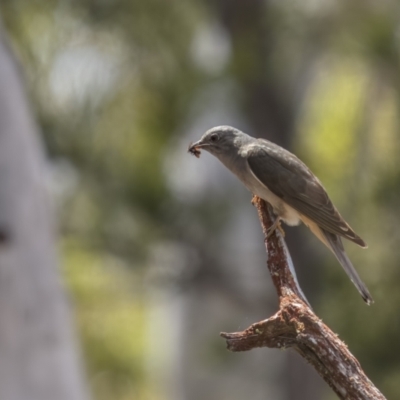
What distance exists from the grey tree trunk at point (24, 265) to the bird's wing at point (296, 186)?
7.90 ft

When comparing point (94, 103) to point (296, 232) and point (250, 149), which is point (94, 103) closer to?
point (296, 232)

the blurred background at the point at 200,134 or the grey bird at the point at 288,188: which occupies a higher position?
the blurred background at the point at 200,134

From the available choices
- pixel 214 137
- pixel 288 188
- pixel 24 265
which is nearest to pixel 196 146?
pixel 214 137

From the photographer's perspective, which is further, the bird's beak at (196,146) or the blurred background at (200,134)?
the blurred background at (200,134)

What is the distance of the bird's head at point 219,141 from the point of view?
296 centimetres

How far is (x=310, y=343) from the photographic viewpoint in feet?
6.41

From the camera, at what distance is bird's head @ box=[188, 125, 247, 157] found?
9.73ft

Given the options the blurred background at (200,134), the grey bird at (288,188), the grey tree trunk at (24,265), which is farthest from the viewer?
the blurred background at (200,134)

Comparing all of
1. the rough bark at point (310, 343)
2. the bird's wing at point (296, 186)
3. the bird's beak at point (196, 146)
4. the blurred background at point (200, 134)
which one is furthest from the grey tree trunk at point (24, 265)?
the rough bark at point (310, 343)

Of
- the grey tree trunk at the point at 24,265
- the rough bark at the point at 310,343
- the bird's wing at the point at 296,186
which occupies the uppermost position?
the grey tree trunk at the point at 24,265

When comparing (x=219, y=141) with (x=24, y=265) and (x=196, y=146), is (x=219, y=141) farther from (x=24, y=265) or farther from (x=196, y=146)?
(x=24, y=265)

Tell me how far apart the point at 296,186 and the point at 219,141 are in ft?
1.28

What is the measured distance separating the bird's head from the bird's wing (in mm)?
129

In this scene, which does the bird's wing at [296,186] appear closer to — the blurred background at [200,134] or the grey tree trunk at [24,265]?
the blurred background at [200,134]
